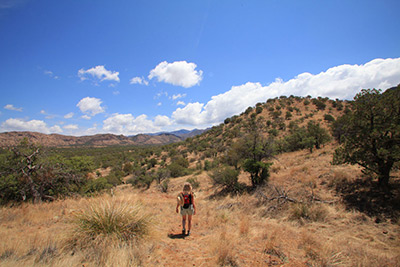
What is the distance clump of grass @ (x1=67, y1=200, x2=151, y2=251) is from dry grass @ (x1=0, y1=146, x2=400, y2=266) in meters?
0.11

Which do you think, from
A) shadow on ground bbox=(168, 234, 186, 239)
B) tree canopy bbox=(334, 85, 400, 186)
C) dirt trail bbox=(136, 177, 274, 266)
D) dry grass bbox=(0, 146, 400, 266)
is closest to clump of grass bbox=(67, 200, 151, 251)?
dry grass bbox=(0, 146, 400, 266)

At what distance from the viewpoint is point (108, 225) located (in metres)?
4.19

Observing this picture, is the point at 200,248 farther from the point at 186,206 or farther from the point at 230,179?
the point at 230,179

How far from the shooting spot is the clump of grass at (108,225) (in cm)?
391

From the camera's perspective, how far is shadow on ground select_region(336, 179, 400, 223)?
552cm

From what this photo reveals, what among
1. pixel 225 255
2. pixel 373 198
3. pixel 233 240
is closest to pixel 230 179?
pixel 373 198

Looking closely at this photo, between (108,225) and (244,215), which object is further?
(244,215)

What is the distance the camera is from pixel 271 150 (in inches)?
431

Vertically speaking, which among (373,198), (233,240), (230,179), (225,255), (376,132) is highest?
(376,132)

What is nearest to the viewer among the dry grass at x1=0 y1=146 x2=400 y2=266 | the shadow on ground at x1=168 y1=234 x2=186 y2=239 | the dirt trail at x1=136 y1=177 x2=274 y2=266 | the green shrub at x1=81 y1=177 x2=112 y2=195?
the dry grass at x1=0 y1=146 x2=400 y2=266

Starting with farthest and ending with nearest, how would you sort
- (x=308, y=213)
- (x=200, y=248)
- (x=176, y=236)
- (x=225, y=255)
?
(x=308, y=213)
(x=176, y=236)
(x=200, y=248)
(x=225, y=255)

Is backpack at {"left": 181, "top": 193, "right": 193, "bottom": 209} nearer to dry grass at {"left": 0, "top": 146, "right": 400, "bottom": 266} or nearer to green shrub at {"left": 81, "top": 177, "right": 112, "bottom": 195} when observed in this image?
dry grass at {"left": 0, "top": 146, "right": 400, "bottom": 266}

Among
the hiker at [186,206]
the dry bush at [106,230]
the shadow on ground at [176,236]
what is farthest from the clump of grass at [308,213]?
the dry bush at [106,230]

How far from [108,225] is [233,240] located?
10.7 ft
